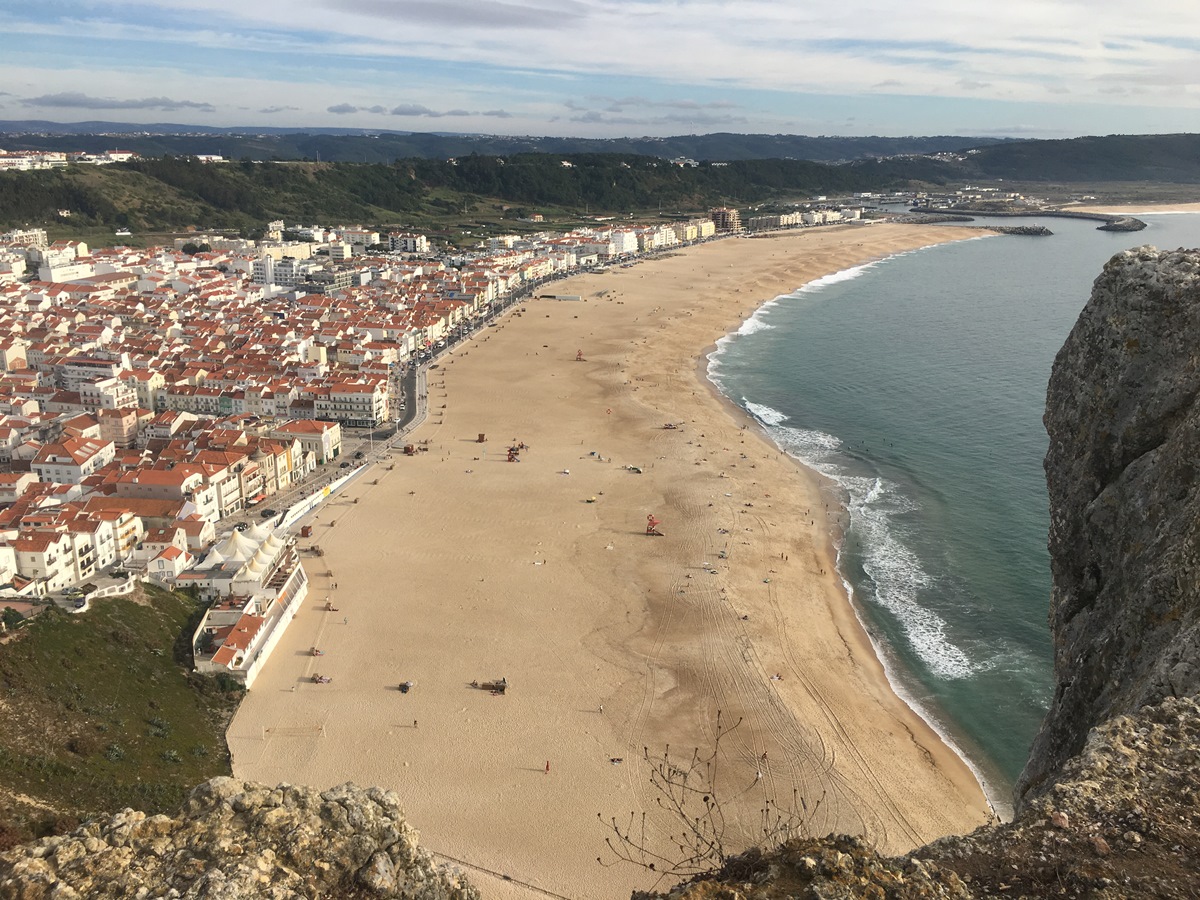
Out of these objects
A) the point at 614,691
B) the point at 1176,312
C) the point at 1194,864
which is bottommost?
the point at 614,691

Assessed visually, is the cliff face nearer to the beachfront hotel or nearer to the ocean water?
the ocean water

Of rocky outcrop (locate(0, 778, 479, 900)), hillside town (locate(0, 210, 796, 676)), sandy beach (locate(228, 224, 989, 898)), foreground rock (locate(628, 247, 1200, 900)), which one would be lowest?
sandy beach (locate(228, 224, 989, 898))

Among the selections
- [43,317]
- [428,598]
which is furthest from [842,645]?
[43,317]

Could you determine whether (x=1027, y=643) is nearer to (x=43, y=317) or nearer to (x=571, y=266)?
(x=43, y=317)

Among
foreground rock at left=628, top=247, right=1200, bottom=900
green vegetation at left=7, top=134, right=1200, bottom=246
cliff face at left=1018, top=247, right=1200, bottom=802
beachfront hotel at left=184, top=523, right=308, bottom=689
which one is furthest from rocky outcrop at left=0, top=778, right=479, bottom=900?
green vegetation at left=7, top=134, right=1200, bottom=246

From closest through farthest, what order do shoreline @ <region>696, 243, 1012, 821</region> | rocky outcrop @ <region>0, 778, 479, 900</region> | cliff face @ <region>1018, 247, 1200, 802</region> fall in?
rocky outcrop @ <region>0, 778, 479, 900</region>, cliff face @ <region>1018, 247, 1200, 802</region>, shoreline @ <region>696, 243, 1012, 821</region>

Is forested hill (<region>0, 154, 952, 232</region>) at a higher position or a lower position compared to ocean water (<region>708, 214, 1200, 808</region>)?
higher
